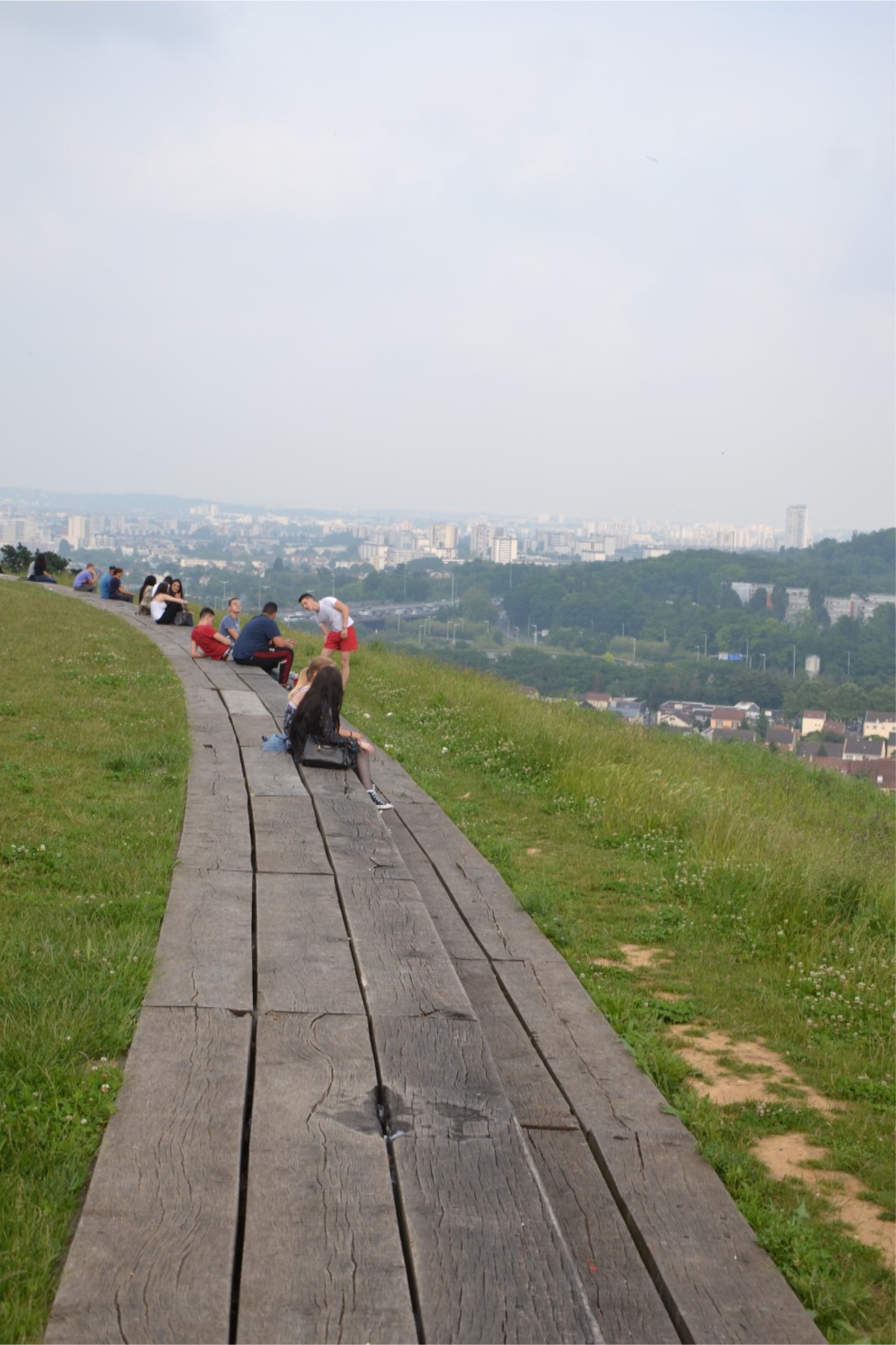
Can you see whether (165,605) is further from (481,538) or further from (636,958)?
(481,538)

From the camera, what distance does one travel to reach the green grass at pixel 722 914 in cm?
387

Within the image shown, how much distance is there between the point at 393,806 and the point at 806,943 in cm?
302

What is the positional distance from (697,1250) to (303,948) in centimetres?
185

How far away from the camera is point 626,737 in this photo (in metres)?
13.4

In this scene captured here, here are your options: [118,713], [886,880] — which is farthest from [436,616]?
[886,880]

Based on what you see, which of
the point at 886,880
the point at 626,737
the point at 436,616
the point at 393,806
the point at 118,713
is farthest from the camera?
the point at 436,616

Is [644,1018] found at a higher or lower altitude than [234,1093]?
lower

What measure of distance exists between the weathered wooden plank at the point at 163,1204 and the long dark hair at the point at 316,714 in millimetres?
4730

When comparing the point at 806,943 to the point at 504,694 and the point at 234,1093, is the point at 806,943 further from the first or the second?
the point at 504,694

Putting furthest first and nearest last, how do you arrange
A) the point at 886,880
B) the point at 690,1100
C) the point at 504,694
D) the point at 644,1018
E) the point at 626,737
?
the point at 504,694 < the point at 626,737 < the point at 886,880 < the point at 644,1018 < the point at 690,1100

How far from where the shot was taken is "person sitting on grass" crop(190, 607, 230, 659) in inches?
594

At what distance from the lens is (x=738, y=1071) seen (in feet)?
15.6

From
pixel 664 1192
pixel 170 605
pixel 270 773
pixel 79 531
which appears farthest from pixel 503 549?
pixel 664 1192

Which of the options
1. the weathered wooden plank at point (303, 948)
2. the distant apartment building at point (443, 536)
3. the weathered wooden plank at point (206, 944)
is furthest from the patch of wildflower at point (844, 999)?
the distant apartment building at point (443, 536)
